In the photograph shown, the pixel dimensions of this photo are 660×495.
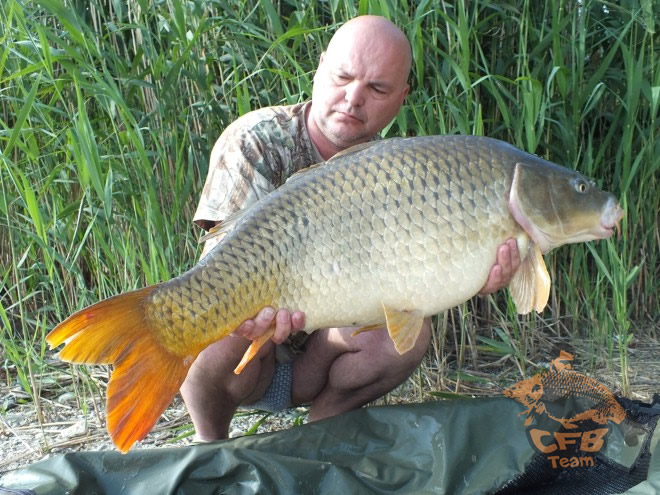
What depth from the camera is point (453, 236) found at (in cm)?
151

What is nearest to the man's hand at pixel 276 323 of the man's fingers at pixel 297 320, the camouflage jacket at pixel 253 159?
the man's fingers at pixel 297 320

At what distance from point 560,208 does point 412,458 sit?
57 cm

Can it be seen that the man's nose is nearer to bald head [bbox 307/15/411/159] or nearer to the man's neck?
bald head [bbox 307/15/411/159]

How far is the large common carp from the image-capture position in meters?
1.41

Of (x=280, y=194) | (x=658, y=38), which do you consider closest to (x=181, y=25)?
(x=280, y=194)

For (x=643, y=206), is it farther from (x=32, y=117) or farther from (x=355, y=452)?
(x=32, y=117)

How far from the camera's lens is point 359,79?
1.94m

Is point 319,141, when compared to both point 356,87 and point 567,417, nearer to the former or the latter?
point 356,87

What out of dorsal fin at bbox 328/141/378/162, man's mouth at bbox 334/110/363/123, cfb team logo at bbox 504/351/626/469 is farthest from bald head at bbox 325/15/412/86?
cfb team logo at bbox 504/351/626/469

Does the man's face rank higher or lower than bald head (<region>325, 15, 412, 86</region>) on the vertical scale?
lower

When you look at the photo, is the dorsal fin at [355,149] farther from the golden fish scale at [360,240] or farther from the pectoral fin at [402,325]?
the pectoral fin at [402,325]

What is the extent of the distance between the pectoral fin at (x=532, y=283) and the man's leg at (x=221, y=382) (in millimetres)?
568

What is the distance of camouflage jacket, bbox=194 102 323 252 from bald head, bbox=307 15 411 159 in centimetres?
7

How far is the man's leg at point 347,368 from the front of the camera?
6.48 feet
